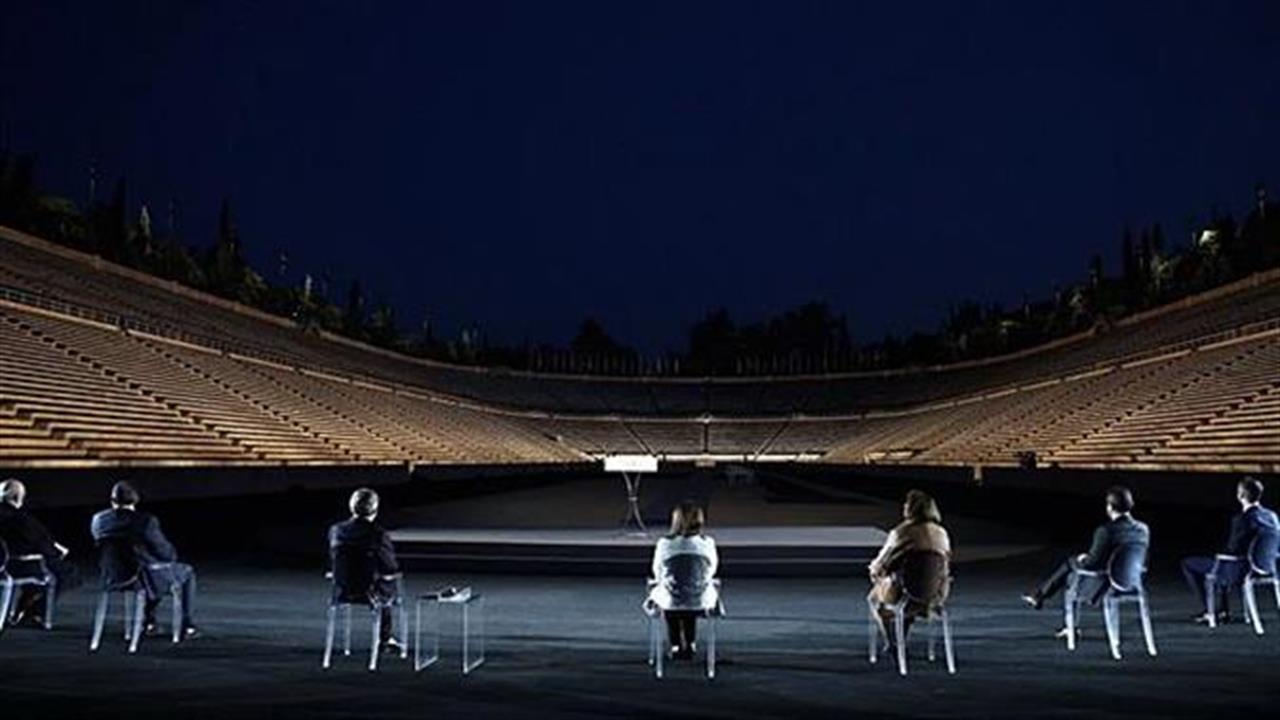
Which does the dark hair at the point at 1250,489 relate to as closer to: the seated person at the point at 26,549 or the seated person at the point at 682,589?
the seated person at the point at 682,589

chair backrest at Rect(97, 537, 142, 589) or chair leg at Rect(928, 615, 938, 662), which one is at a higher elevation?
chair backrest at Rect(97, 537, 142, 589)

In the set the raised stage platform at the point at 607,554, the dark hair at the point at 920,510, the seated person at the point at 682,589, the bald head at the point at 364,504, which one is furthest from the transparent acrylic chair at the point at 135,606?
the dark hair at the point at 920,510

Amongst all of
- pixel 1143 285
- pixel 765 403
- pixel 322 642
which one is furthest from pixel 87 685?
pixel 1143 285

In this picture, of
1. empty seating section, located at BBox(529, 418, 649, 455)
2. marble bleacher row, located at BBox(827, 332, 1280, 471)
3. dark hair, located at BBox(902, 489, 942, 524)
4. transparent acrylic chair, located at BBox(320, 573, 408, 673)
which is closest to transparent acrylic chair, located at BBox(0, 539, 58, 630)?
transparent acrylic chair, located at BBox(320, 573, 408, 673)

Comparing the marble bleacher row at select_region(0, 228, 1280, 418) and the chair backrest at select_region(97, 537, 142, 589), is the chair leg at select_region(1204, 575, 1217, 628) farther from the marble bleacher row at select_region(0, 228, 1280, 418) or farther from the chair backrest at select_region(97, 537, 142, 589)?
the marble bleacher row at select_region(0, 228, 1280, 418)

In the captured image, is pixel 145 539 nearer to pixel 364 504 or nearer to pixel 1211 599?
pixel 364 504

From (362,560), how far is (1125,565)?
5.05 m

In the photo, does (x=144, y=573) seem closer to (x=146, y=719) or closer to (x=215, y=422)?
(x=146, y=719)

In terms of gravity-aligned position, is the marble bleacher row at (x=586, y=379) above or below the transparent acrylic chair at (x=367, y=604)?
above

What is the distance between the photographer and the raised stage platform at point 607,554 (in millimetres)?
13180

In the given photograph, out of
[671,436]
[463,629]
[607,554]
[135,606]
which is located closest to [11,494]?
[135,606]

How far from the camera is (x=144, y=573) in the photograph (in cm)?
867

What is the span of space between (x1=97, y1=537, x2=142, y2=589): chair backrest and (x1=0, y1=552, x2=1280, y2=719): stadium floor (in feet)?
1.50

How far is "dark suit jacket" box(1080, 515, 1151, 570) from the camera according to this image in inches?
326
